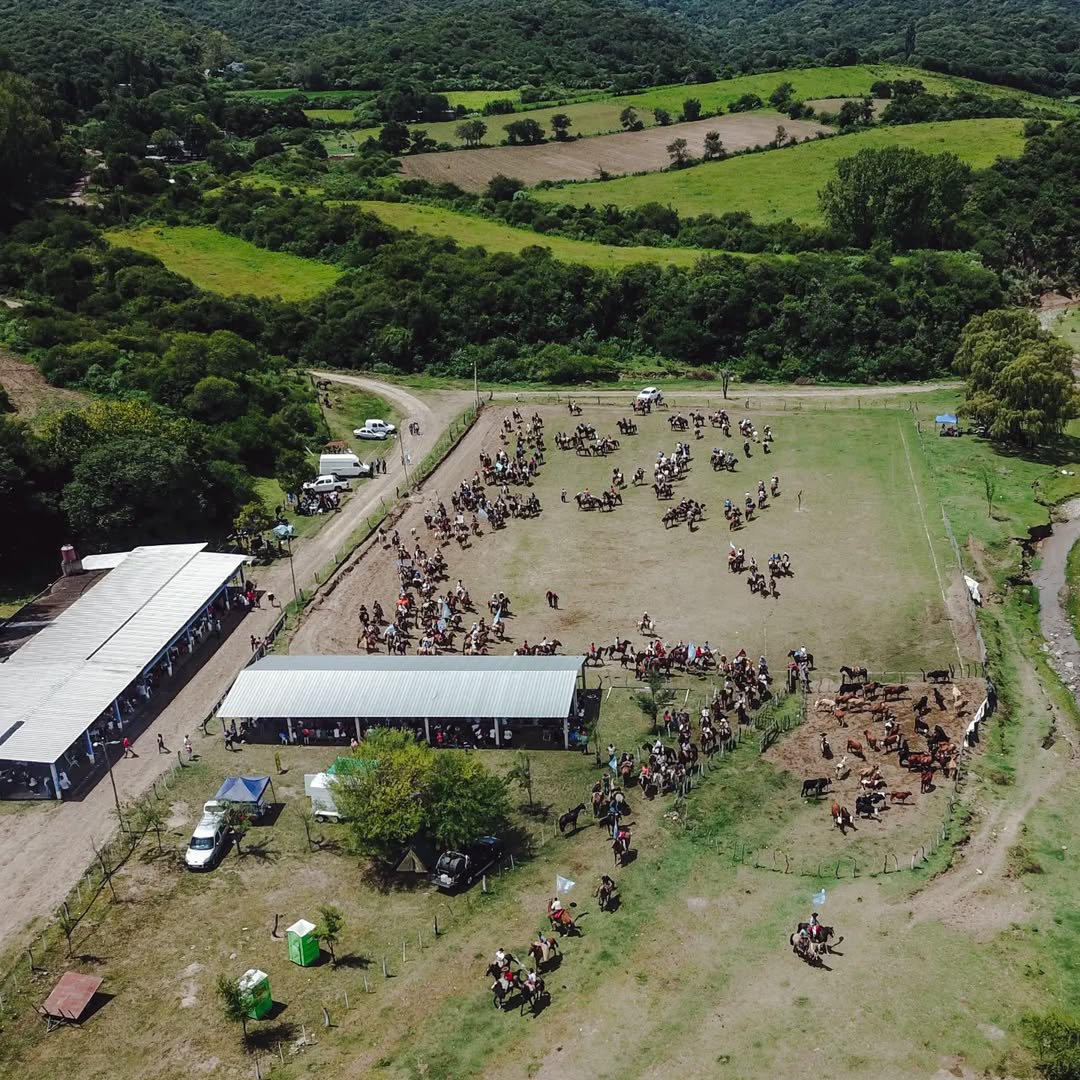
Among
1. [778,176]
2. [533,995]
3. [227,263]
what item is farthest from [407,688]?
[778,176]

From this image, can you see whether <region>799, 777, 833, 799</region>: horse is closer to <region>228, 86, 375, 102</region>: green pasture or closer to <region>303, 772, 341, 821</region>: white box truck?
<region>303, 772, 341, 821</region>: white box truck

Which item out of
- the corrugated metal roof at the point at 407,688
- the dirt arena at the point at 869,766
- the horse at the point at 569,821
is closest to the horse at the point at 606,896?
the horse at the point at 569,821

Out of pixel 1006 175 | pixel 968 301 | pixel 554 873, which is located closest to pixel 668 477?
pixel 554 873

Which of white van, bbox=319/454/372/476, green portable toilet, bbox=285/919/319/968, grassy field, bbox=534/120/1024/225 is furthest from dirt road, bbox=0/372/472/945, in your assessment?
grassy field, bbox=534/120/1024/225

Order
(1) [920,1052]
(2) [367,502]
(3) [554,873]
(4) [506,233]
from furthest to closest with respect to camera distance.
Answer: (4) [506,233] → (2) [367,502] → (3) [554,873] → (1) [920,1052]

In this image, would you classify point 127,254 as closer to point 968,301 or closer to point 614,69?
point 968,301

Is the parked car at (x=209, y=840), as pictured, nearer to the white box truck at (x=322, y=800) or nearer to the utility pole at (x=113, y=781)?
the utility pole at (x=113, y=781)

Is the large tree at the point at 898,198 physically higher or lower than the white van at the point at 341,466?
higher

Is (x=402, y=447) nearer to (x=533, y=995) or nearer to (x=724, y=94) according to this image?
(x=533, y=995)
